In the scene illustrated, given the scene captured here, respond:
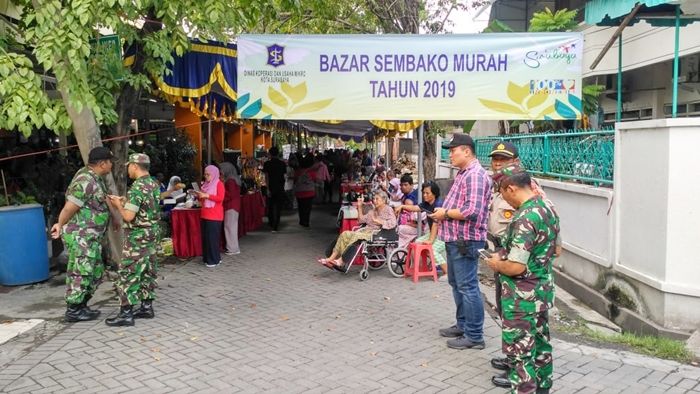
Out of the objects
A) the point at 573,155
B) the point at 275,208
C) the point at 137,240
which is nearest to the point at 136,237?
the point at 137,240

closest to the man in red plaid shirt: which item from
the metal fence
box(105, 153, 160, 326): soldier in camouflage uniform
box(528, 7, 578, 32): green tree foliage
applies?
the metal fence

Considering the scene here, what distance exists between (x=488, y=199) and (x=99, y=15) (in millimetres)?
3959

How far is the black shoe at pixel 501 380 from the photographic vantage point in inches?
165

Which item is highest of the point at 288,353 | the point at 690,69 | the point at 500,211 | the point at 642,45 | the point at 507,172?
the point at 642,45

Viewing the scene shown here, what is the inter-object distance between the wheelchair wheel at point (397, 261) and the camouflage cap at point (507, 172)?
12.0 feet

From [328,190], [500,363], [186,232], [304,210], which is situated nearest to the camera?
[500,363]

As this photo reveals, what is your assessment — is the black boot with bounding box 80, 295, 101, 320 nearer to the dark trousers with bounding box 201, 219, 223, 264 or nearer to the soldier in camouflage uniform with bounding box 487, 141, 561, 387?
the dark trousers with bounding box 201, 219, 223, 264

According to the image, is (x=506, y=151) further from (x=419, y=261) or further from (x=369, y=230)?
(x=369, y=230)

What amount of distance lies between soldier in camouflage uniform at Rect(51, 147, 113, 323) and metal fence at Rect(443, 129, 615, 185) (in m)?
5.29

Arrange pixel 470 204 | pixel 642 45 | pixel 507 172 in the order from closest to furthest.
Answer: pixel 507 172 → pixel 470 204 → pixel 642 45

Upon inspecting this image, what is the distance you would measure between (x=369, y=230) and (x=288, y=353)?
3.34 m

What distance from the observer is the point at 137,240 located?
18.4ft

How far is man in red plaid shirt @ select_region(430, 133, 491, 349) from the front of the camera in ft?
15.6

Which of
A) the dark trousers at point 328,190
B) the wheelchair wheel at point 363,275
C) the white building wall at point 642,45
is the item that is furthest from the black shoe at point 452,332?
the dark trousers at point 328,190
